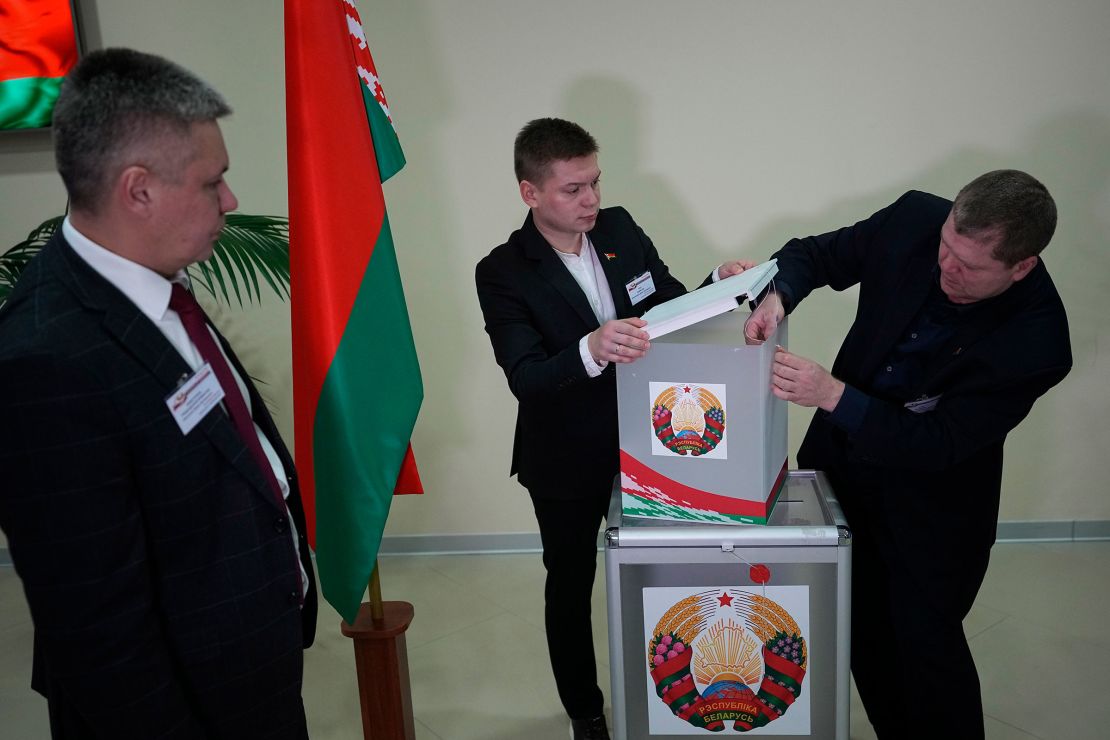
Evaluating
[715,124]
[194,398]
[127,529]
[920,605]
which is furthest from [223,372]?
[715,124]

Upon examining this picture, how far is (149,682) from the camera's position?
115 centimetres

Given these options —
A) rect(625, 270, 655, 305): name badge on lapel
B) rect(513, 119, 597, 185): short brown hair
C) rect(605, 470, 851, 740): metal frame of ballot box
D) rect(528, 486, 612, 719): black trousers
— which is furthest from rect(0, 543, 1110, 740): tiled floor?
rect(513, 119, 597, 185): short brown hair

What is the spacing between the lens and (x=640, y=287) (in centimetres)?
211

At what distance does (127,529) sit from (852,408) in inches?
51.3

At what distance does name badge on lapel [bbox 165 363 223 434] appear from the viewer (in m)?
1.17

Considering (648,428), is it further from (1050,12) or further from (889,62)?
(1050,12)

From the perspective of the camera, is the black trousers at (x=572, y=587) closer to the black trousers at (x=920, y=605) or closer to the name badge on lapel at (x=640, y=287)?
the name badge on lapel at (x=640, y=287)

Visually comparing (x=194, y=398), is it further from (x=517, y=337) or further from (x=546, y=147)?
(x=546, y=147)

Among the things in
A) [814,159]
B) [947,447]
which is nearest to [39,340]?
[947,447]

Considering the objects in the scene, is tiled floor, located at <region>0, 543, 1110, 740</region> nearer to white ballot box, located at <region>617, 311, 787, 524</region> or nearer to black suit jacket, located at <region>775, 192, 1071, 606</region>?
black suit jacket, located at <region>775, 192, 1071, 606</region>

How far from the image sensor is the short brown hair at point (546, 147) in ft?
6.42

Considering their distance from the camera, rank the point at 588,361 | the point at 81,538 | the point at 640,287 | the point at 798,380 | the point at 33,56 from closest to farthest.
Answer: the point at 81,538
the point at 798,380
the point at 588,361
the point at 640,287
the point at 33,56

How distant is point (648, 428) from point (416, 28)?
2.19 metres

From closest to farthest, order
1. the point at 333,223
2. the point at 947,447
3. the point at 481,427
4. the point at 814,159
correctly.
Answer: the point at 947,447, the point at 333,223, the point at 814,159, the point at 481,427
